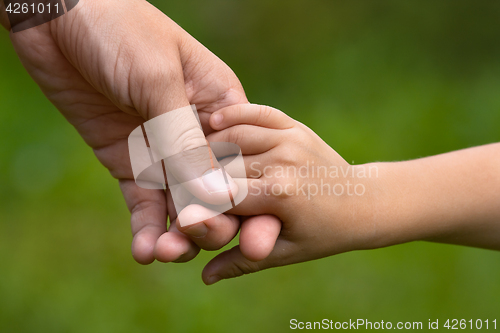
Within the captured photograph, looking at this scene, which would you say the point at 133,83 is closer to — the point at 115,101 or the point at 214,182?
the point at 115,101

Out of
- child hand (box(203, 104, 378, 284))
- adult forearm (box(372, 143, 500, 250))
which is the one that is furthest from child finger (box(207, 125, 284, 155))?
adult forearm (box(372, 143, 500, 250))

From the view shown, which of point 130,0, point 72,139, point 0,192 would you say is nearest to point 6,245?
point 0,192

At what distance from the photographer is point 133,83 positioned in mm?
743

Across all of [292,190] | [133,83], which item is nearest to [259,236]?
[292,190]

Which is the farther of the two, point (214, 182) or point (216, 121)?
point (216, 121)

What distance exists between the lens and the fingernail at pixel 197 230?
2.16 feet

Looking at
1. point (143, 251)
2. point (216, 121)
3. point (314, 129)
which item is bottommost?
point (143, 251)

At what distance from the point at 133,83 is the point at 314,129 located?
1.32 metres

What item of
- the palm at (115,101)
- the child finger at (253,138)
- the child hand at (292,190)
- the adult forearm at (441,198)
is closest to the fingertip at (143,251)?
the palm at (115,101)

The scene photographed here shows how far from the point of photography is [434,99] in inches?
81.5

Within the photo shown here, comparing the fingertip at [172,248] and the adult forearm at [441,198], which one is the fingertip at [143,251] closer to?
the fingertip at [172,248]

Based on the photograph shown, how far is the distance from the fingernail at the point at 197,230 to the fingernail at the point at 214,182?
59 millimetres

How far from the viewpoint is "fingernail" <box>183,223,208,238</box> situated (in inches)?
25.9

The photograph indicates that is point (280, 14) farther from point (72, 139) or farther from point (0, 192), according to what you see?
point (0, 192)
